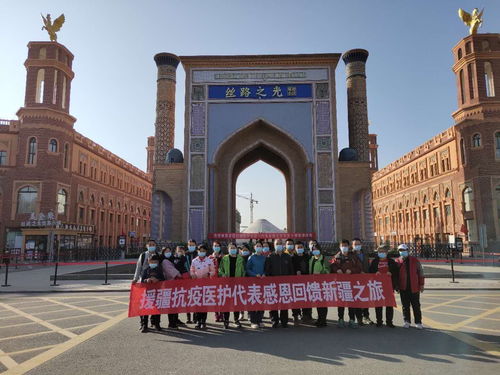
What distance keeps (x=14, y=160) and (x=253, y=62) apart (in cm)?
2158

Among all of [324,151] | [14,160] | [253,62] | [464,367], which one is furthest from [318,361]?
[14,160]

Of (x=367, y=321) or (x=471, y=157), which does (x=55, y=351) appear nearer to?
(x=367, y=321)

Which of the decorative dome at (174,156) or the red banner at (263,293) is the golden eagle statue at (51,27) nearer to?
the decorative dome at (174,156)

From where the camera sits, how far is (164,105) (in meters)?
29.4

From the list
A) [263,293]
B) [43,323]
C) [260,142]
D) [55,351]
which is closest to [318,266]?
[263,293]

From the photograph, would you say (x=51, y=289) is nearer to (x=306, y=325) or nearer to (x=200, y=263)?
(x=200, y=263)

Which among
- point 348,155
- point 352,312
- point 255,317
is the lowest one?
point 255,317

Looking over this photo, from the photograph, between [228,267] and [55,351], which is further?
[228,267]

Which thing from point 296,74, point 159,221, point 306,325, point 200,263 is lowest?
point 306,325

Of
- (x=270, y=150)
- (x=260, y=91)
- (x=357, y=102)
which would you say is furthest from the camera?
(x=357, y=102)

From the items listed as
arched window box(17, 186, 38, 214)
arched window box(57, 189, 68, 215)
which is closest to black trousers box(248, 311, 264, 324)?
arched window box(17, 186, 38, 214)

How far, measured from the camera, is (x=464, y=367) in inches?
201

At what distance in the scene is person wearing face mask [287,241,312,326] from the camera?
26.7 feet

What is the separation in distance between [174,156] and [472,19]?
2758 cm
